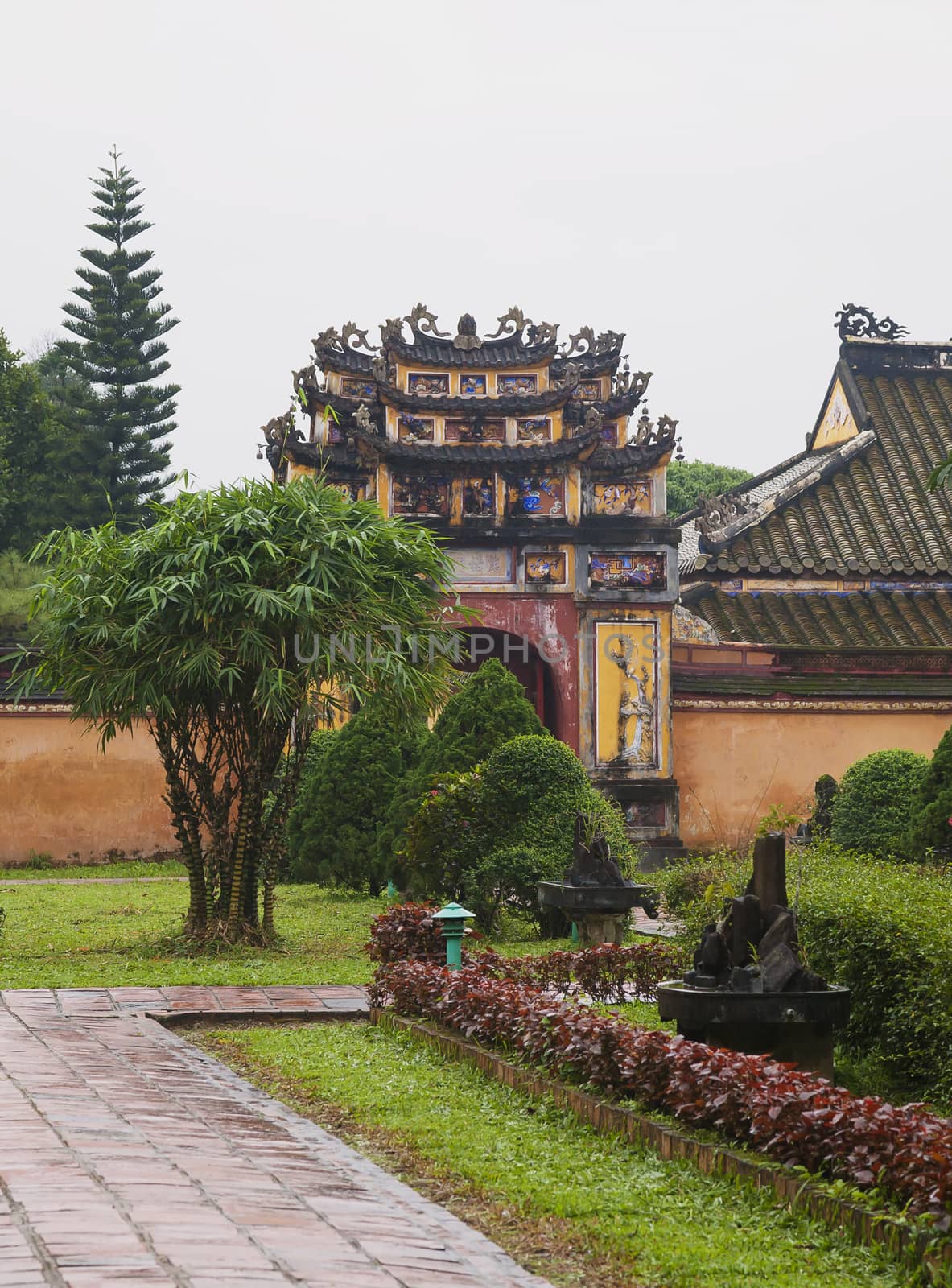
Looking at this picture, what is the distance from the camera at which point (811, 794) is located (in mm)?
23141

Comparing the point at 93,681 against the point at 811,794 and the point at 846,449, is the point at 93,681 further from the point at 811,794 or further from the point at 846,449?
the point at 846,449

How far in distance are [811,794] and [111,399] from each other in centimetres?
1906

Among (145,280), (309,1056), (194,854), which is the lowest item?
(309,1056)

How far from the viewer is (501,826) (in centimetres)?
1477

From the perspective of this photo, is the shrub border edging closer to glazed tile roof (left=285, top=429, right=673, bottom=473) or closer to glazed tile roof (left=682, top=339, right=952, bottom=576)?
glazed tile roof (left=285, top=429, right=673, bottom=473)

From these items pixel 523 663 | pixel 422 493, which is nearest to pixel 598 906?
pixel 523 663

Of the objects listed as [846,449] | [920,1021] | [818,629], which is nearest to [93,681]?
[920,1021]

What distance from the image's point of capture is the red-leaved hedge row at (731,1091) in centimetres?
485

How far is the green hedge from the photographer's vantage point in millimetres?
7145

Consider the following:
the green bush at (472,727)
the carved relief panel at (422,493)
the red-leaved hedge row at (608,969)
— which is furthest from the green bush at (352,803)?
the red-leaved hedge row at (608,969)

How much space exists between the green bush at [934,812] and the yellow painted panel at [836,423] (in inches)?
615

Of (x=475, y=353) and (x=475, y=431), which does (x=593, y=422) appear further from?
(x=475, y=353)

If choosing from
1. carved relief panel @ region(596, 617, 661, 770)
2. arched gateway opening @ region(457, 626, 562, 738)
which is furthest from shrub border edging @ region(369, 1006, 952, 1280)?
arched gateway opening @ region(457, 626, 562, 738)

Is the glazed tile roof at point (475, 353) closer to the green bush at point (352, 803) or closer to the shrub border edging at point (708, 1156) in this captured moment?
the green bush at point (352, 803)
